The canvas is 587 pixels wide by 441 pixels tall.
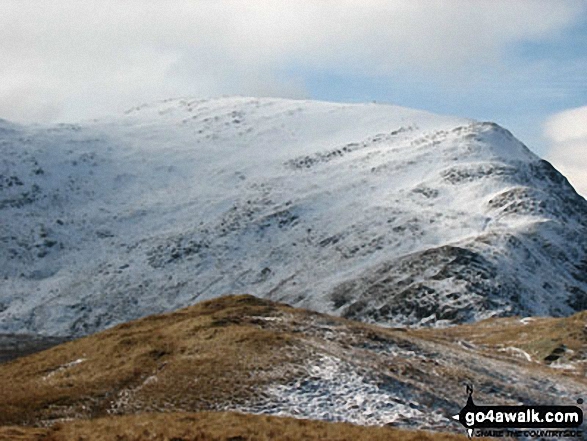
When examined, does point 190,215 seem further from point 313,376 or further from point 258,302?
point 313,376

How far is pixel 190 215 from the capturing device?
19188 centimetres

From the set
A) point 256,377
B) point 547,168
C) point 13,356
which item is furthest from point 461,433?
point 547,168

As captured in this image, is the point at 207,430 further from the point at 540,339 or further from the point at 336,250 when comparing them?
the point at 336,250

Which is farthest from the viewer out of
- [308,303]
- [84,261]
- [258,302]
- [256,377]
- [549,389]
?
[84,261]

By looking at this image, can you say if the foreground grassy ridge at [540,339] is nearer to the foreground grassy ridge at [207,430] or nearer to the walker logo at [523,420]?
the walker logo at [523,420]

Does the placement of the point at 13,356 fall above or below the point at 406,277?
below

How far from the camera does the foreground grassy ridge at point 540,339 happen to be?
221 ft

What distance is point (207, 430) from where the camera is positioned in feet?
91.6

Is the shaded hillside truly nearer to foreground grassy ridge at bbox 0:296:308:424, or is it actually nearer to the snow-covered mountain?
foreground grassy ridge at bbox 0:296:308:424

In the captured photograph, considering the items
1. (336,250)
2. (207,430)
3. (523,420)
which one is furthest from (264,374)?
(336,250)

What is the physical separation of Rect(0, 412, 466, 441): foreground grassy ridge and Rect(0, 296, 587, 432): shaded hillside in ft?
11.9

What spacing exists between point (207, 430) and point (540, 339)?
53772 mm

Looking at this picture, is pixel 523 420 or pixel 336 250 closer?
pixel 523 420

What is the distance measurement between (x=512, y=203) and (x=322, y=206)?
45.3 m
